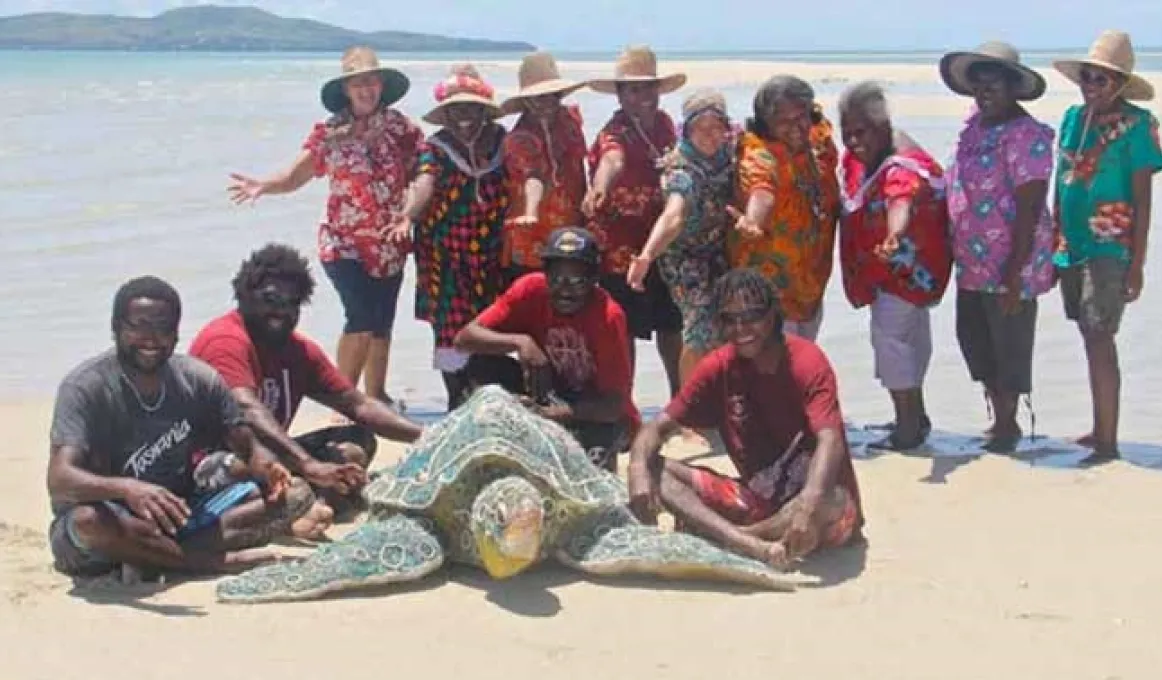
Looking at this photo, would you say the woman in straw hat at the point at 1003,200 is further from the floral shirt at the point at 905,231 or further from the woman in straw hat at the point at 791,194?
the woman in straw hat at the point at 791,194

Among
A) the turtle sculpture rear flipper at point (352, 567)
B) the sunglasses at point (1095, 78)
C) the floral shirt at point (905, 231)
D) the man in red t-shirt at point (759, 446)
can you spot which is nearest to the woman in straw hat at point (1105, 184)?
the sunglasses at point (1095, 78)

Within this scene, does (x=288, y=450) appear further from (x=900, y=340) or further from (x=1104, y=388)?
(x=1104, y=388)

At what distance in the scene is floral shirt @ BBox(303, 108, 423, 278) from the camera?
6.59 metres

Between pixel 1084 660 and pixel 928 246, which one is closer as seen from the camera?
pixel 1084 660

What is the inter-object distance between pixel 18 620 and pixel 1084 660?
286 centimetres

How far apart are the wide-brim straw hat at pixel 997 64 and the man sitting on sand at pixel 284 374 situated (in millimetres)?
2587

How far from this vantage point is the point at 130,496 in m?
4.18

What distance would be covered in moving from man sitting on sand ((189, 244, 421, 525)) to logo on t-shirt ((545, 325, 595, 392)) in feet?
1.92

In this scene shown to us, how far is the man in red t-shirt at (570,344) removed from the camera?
5.27m

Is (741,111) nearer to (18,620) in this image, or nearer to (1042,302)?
(1042,302)

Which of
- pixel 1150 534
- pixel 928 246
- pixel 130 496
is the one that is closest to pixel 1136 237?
pixel 928 246

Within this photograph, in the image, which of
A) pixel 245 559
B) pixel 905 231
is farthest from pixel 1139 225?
pixel 245 559

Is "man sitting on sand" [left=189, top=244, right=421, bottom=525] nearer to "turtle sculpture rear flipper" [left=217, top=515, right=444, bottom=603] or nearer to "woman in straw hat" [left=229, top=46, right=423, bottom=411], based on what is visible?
"turtle sculpture rear flipper" [left=217, top=515, right=444, bottom=603]

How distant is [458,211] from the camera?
6.33 m
